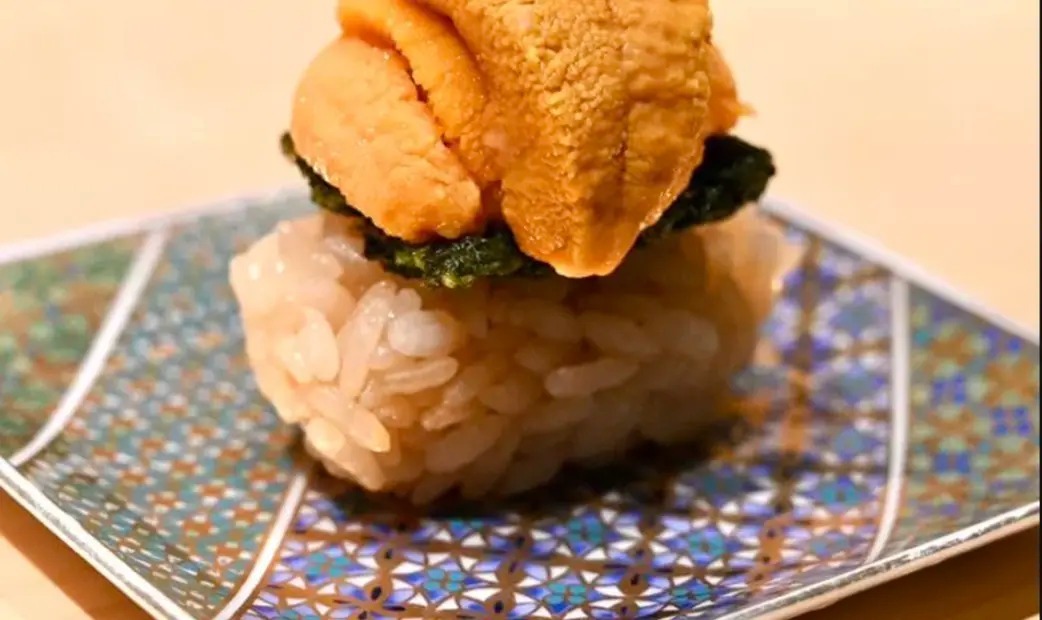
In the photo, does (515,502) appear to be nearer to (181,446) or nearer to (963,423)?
(181,446)

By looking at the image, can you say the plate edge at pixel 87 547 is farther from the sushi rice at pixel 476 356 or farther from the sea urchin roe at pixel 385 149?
the sea urchin roe at pixel 385 149

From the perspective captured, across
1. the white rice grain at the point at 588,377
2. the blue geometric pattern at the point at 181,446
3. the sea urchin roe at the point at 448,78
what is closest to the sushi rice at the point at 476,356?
the white rice grain at the point at 588,377

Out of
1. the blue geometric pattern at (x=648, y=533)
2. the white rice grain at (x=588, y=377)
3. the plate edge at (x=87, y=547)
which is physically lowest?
the plate edge at (x=87, y=547)

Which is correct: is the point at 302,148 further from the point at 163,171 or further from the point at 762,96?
the point at 762,96

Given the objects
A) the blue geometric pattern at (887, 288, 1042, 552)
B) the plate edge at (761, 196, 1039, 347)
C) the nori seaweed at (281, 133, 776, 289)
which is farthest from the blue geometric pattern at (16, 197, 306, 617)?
the plate edge at (761, 196, 1039, 347)

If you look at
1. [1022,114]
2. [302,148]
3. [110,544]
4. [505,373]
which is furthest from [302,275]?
[1022,114]

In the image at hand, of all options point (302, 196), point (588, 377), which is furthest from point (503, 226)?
point (302, 196)
